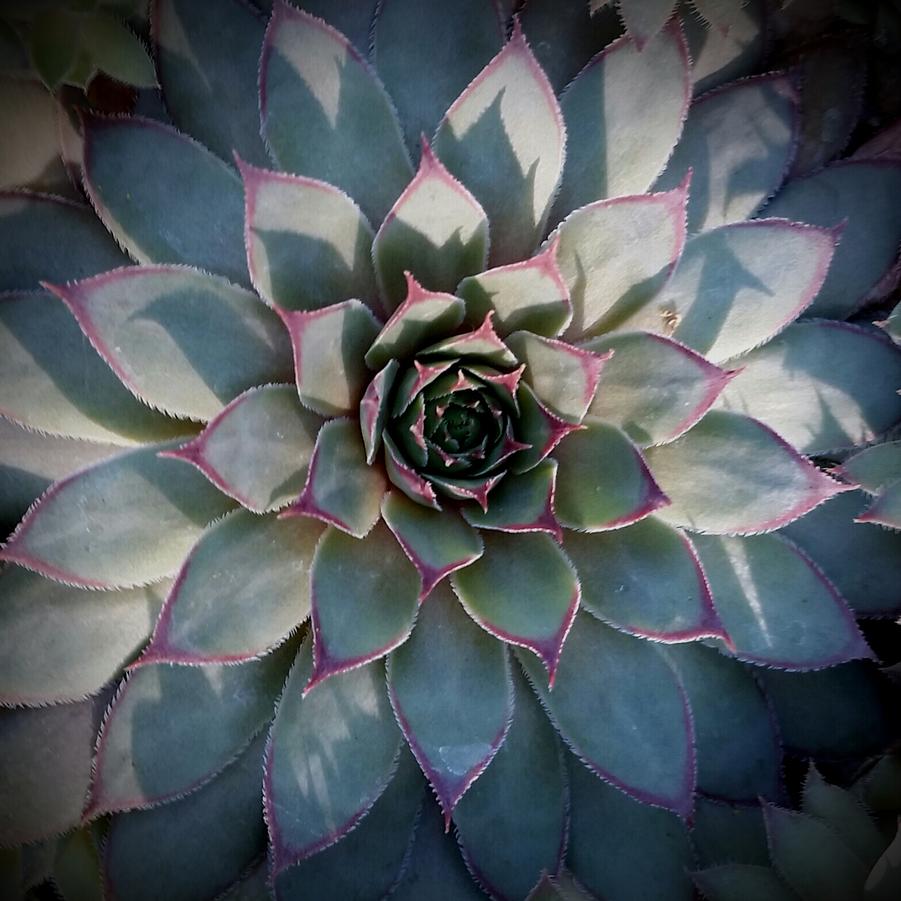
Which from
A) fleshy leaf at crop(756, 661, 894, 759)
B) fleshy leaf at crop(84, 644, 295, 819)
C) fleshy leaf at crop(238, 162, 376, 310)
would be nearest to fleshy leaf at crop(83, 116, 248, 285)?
fleshy leaf at crop(238, 162, 376, 310)

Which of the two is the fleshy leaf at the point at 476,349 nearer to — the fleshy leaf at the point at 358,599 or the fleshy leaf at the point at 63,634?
the fleshy leaf at the point at 358,599

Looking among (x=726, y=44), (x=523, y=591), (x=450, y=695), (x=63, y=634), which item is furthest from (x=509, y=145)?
(x=63, y=634)

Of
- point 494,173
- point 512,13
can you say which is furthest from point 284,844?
point 512,13

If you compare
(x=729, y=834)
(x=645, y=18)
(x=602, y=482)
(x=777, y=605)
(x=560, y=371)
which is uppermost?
(x=645, y=18)

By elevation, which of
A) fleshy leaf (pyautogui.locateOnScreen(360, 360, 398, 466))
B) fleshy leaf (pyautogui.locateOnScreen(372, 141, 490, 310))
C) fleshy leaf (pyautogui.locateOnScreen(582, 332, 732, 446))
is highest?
fleshy leaf (pyautogui.locateOnScreen(372, 141, 490, 310))

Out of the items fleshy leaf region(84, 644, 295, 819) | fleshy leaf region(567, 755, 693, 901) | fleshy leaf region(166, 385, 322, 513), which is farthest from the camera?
fleshy leaf region(567, 755, 693, 901)

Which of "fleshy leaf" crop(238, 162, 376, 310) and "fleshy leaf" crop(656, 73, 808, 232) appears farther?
"fleshy leaf" crop(656, 73, 808, 232)

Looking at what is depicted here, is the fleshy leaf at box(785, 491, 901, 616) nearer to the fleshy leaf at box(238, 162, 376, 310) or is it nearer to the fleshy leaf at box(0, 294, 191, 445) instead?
the fleshy leaf at box(238, 162, 376, 310)

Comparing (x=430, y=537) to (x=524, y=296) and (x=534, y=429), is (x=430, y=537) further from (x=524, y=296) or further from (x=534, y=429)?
(x=524, y=296)
